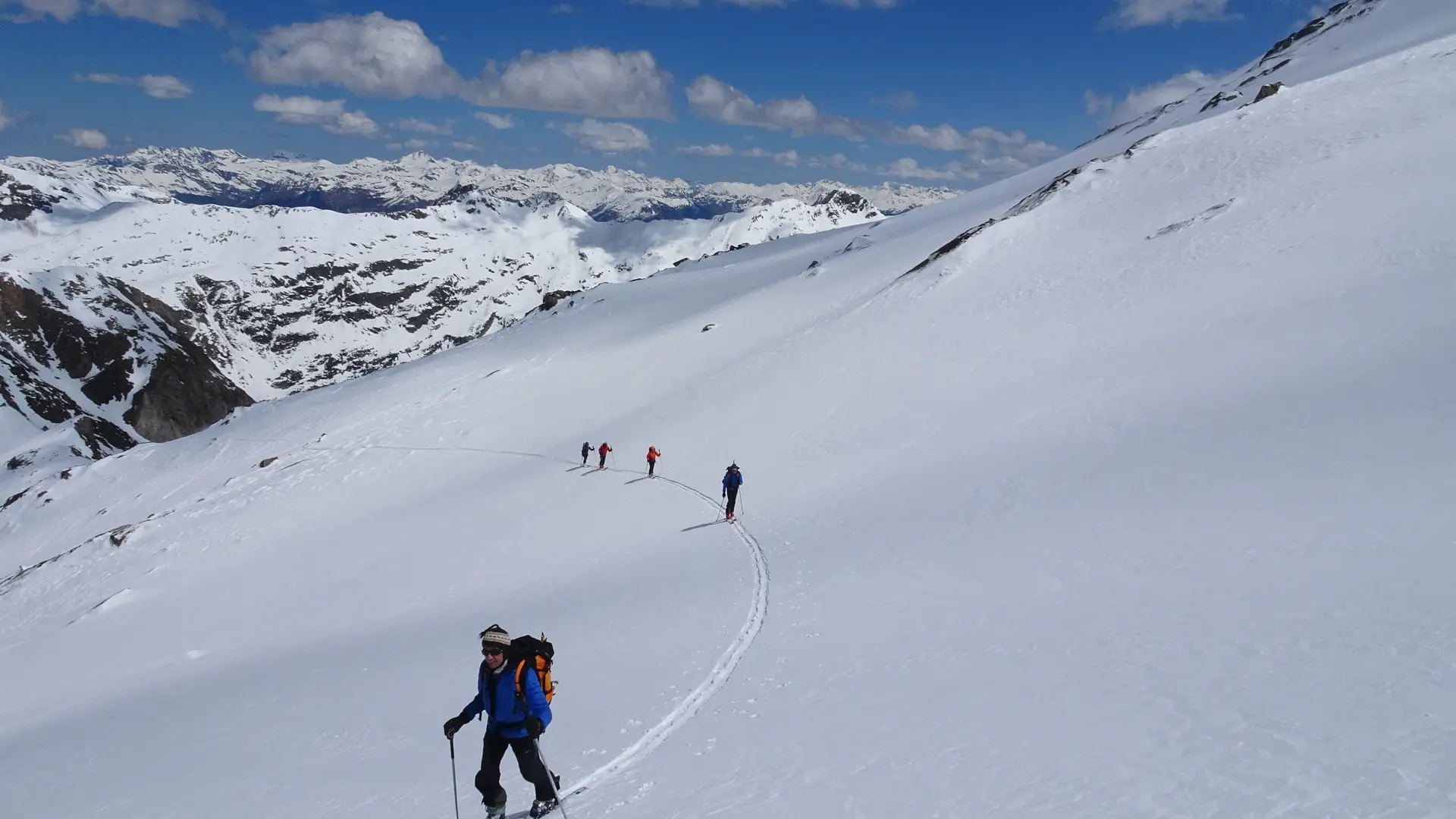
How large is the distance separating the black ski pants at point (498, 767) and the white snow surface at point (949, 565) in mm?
964

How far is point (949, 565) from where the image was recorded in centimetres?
1551

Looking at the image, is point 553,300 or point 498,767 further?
point 553,300

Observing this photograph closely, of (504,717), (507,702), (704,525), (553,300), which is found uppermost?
(553,300)

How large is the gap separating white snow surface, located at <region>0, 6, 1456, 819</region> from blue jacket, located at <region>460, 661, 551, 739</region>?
5.40 ft

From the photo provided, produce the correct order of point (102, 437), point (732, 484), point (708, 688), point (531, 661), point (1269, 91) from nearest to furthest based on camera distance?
point (531, 661), point (708, 688), point (732, 484), point (1269, 91), point (102, 437)

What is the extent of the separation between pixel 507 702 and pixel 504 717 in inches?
6.8

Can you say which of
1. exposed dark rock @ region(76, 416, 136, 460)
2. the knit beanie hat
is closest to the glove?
the knit beanie hat

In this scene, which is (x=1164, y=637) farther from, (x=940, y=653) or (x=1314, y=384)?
(x=1314, y=384)

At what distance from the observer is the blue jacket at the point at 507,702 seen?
24.5 ft

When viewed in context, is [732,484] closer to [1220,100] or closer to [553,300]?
[1220,100]

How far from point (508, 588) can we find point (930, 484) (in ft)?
39.8

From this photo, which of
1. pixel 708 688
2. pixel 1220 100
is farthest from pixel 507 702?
pixel 1220 100

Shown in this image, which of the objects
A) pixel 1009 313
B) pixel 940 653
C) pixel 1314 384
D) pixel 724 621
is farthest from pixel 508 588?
pixel 1009 313

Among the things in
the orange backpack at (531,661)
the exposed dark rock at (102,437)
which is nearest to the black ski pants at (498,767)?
the orange backpack at (531,661)
